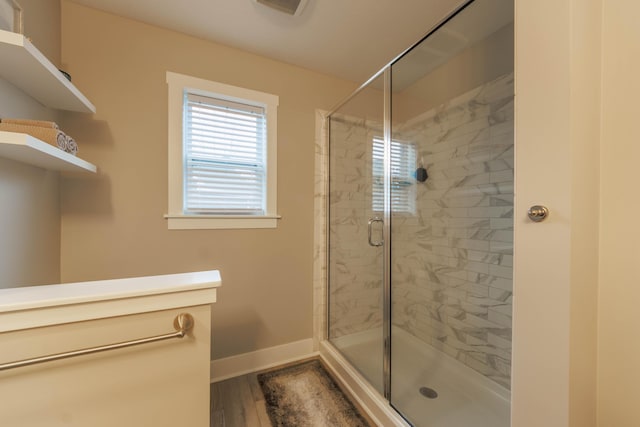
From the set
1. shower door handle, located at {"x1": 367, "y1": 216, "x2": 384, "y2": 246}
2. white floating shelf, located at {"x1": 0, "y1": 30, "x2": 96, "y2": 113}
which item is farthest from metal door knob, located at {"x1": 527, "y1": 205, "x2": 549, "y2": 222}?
white floating shelf, located at {"x1": 0, "y1": 30, "x2": 96, "y2": 113}

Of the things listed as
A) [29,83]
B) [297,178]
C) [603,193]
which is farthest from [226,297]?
[603,193]

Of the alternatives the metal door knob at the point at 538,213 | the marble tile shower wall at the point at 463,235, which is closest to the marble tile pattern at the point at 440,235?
the marble tile shower wall at the point at 463,235

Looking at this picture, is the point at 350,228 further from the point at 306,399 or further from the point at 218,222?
the point at 306,399

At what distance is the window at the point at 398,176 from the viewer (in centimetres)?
174

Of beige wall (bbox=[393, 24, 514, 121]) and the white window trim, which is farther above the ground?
beige wall (bbox=[393, 24, 514, 121])

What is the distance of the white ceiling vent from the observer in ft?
4.48

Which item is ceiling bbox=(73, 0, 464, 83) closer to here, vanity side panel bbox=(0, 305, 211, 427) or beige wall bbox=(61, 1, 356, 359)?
beige wall bbox=(61, 1, 356, 359)

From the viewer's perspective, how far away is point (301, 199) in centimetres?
201

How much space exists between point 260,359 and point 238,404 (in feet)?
1.19

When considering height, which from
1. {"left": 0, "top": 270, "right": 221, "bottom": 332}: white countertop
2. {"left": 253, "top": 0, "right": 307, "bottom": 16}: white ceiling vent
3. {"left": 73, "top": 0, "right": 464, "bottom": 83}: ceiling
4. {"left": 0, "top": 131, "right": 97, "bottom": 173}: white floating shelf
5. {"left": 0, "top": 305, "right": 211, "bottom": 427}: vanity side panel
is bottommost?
{"left": 0, "top": 305, "right": 211, "bottom": 427}: vanity side panel

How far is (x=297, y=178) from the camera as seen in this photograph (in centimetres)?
199

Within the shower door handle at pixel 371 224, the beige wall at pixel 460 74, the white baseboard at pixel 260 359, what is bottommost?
the white baseboard at pixel 260 359

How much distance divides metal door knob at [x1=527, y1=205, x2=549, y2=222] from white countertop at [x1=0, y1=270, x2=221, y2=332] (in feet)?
3.38

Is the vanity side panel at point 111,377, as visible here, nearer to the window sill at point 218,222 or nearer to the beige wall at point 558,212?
the window sill at point 218,222
